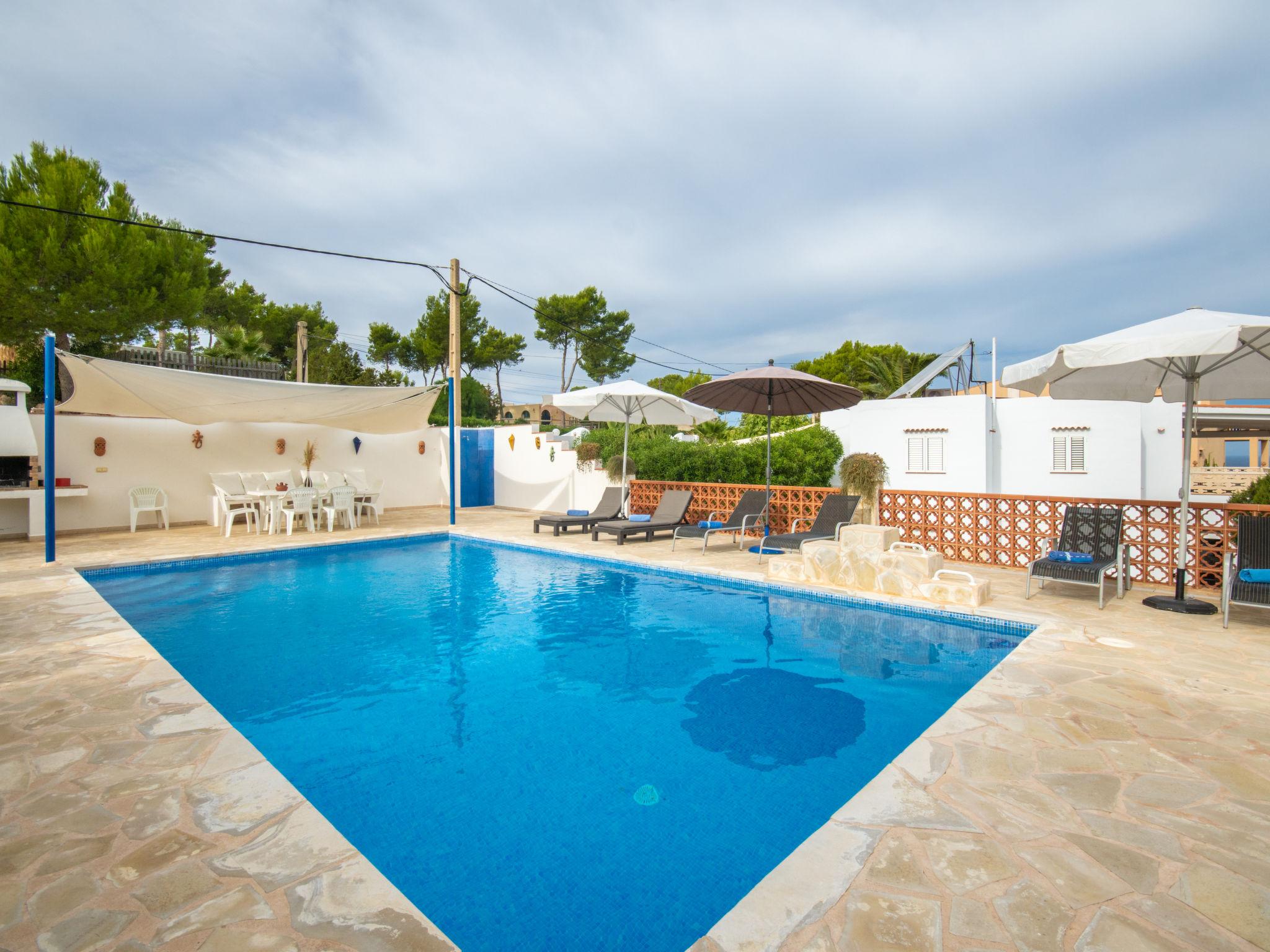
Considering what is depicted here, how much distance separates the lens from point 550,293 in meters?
38.8

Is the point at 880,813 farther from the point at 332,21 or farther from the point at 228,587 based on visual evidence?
the point at 332,21

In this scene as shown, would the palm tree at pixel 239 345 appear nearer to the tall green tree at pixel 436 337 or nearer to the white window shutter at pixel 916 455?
the tall green tree at pixel 436 337

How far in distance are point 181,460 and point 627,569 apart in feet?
35.2

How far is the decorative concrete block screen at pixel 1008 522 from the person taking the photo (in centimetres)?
725

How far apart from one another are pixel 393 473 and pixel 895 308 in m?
23.0

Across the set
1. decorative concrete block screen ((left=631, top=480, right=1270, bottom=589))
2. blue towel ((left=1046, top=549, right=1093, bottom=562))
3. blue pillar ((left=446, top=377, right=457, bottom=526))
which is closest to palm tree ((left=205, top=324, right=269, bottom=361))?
blue pillar ((left=446, top=377, right=457, bottom=526))

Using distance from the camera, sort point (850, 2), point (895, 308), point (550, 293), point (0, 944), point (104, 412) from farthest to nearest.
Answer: point (550, 293) < point (895, 308) < point (104, 412) < point (850, 2) < point (0, 944)

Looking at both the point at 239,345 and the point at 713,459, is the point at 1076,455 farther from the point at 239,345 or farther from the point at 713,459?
the point at 239,345

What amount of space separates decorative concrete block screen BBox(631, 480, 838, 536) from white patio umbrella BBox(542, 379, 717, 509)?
1029 millimetres

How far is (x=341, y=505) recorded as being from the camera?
1292 centimetres

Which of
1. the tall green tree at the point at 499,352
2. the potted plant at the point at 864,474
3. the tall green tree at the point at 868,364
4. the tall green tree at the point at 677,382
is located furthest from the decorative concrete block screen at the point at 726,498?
the tall green tree at the point at 677,382

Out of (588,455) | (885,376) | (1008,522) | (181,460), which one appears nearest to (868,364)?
(885,376)

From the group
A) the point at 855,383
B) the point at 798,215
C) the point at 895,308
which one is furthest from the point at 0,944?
the point at 855,383

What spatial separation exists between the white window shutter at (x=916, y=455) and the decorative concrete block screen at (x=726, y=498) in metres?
6.65
